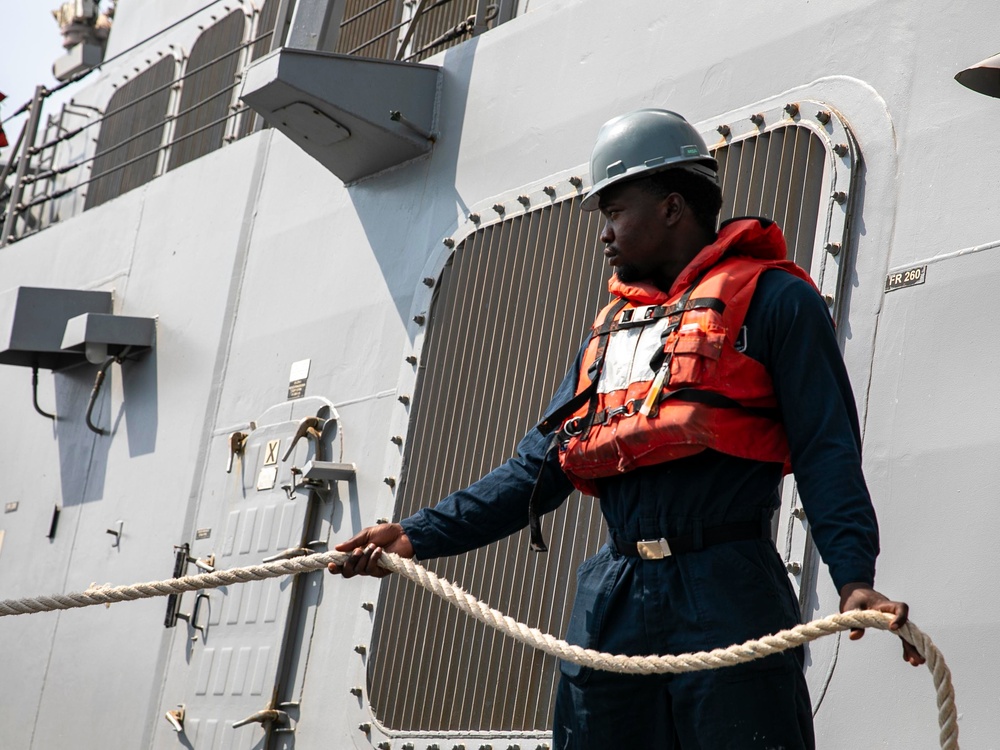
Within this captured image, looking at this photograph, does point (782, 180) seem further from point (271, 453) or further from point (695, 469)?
point (271, 453)

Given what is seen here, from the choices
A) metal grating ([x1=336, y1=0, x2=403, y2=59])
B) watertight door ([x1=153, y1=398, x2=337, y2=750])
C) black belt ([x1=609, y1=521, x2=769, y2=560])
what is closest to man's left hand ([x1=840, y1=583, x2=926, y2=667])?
black belt ([x1=609, y1=521, x2=769, y2=560])

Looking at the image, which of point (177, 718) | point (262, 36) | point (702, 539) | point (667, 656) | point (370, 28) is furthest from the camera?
point (262, 36)

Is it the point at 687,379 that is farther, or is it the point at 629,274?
the point at 629,274

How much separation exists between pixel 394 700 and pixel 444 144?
207 centimetres

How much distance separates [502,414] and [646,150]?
67.0 inches

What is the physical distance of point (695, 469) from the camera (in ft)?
7.58

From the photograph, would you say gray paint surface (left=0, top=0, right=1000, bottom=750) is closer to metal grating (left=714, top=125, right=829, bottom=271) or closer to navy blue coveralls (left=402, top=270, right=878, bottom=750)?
metal grating (left=714, top=125, right=829, bottom=271)

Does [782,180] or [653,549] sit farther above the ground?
[782,180]

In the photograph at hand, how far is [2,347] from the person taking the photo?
279 inches

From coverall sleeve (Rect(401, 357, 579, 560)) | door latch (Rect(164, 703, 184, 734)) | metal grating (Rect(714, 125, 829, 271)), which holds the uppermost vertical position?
metal grating (Rect(714, 125, 829, 271))

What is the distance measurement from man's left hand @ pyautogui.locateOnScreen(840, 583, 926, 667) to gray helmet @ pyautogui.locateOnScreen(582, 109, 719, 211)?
0.92 meters

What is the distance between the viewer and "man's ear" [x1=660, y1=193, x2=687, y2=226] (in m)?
2.51

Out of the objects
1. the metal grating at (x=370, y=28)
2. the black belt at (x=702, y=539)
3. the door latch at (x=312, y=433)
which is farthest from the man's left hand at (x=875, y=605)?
the metal grating at (x=370, y=28)

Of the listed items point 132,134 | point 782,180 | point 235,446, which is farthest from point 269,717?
point 132,134
